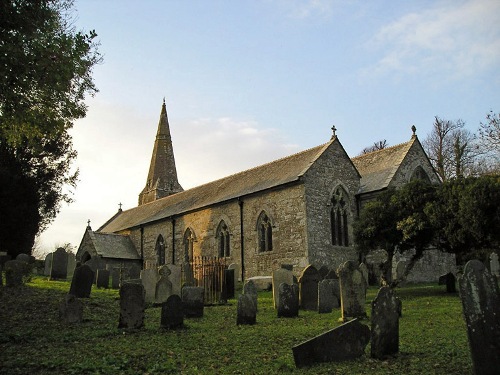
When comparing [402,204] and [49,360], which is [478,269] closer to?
[49,360]

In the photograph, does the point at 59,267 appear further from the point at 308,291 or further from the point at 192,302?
the point at 308,291

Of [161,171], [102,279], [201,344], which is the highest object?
[161,171]

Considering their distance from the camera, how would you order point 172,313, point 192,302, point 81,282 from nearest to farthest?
point 172,313 → point 192,302 → point 81,282

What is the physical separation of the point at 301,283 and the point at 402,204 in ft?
21.6

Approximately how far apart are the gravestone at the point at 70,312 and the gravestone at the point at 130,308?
1.41 meters

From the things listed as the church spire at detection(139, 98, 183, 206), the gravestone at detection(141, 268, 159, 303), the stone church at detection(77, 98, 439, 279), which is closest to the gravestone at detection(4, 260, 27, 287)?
the gravestone at detection(141, 268, 159, 303)

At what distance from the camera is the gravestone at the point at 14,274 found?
1638cm

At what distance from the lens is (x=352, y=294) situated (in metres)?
11.2

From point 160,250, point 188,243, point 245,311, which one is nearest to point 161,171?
point 160,250

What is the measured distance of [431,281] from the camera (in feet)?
80.9

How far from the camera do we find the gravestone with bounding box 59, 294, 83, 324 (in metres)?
11.4

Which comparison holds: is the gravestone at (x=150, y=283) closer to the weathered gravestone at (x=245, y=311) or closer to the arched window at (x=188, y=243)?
the weathered gravestone at (x=245, y=311)

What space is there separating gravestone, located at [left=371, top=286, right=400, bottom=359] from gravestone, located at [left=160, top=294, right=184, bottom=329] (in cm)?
479

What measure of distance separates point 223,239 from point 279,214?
4736 millimetres
